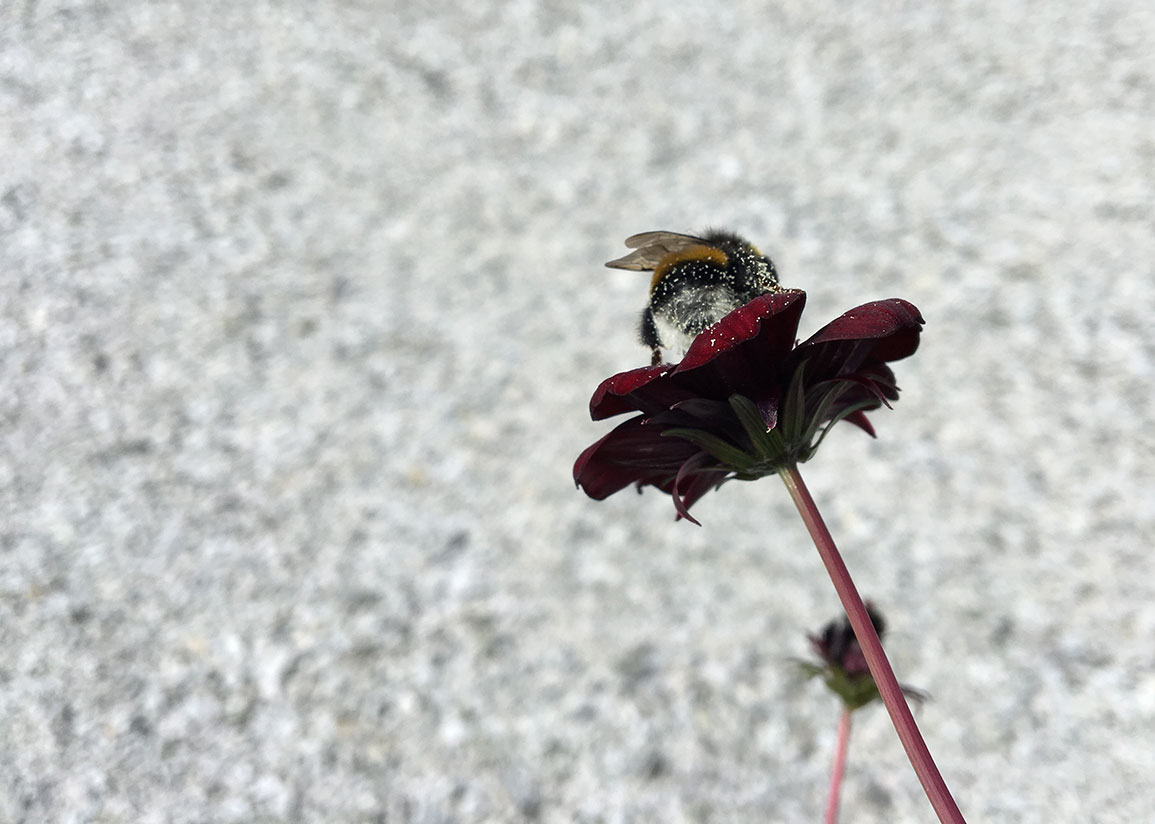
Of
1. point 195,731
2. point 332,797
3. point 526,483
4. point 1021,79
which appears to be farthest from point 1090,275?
point 195,731

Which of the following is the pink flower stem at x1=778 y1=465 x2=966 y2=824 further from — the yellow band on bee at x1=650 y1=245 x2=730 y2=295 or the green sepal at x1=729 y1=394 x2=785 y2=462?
the yellow band on bee at x1=650 y1=245 x2=730 y2=295

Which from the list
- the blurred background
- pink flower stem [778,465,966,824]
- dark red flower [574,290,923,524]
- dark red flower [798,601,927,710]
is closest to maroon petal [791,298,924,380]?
dark red flower [574,290,923,524]

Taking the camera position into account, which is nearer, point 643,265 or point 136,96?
point 643,265

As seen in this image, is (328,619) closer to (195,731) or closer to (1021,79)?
(195,731)

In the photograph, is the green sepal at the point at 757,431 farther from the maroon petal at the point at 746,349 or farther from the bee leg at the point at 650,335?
the bee leg at the point at 650,335

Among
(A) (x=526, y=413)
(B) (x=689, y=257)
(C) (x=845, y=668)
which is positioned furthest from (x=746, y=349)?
(A) (x=526, y=413)

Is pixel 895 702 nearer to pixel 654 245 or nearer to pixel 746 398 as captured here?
pixel 746 398

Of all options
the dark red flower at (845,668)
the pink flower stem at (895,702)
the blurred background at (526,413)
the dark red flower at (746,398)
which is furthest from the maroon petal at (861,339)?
the blurred background at (526,413)
